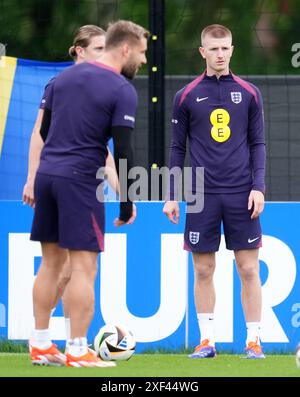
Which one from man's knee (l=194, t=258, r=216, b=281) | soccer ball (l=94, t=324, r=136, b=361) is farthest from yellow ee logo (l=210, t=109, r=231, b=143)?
soccer ball (l=94, t=324, r=136, b=361)

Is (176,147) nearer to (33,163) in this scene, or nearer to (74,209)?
(33,163)

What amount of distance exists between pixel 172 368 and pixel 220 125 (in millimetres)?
1629

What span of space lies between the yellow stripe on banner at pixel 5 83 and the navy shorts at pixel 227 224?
2270 millimetres

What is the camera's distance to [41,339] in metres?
6.86

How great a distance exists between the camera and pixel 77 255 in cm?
662

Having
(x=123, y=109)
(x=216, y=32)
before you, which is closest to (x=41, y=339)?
(x=123, y=109)

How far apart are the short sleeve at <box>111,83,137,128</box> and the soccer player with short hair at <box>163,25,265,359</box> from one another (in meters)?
1.37

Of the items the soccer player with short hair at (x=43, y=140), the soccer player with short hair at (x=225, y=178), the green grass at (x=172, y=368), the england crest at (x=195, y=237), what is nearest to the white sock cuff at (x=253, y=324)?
the soccer player with short hair at (x=225, y=178)

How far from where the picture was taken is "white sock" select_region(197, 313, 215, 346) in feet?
25.8

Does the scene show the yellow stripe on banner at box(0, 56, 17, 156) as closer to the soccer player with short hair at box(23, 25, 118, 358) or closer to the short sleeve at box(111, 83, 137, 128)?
the soccer player with short hair at box(23, 25, 118, 358)

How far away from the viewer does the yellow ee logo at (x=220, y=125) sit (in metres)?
7.84

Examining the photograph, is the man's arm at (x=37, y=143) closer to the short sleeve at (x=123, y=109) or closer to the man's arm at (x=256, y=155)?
the short sleeve at (x=123, y=109)
